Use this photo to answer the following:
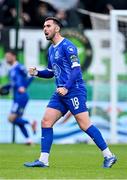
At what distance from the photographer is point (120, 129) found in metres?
21.0

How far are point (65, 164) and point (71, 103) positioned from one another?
1353 mm

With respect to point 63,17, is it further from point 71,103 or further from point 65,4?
point 71,103

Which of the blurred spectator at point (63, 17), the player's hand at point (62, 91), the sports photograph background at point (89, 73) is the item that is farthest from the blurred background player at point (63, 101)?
the blurred spectator at point (63, 17)

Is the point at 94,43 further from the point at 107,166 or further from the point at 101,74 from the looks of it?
the point at 107,166

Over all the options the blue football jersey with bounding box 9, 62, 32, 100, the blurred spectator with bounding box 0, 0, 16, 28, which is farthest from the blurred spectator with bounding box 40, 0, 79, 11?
the blue football jersey with bounding box 9, 62, 32, 100

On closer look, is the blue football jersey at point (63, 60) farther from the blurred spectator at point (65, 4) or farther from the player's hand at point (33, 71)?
the blurred spectator at point (65, 4)

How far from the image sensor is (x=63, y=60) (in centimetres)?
1241

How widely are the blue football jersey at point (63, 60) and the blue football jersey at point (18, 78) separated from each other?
7357 millimetres

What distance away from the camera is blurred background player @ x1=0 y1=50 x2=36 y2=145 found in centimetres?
1998

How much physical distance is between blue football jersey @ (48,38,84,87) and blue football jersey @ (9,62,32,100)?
24.1ft

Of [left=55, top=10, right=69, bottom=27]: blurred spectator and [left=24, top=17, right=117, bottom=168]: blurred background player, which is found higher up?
[left=55, top=10, right=69, bottom=27]: blurred spectator

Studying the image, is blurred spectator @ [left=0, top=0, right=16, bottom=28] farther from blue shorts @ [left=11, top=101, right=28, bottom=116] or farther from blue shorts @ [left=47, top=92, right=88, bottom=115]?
blue shorts @ [left=47, top=92, right=88, bottom=115]

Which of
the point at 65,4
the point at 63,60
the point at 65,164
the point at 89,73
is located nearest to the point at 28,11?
the point at 65,4

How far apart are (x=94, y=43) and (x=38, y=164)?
929cm
